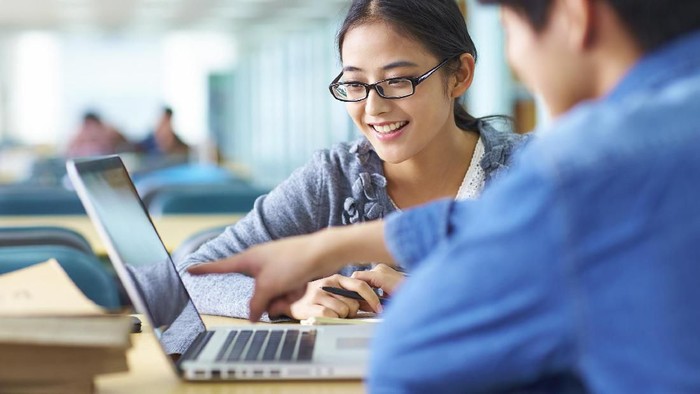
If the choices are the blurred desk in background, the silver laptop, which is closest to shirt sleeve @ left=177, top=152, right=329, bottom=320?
the silver laptop

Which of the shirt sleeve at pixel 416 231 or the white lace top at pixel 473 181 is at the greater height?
the shirt sleeve at pixel 416 231

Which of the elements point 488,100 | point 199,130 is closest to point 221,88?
point 199,130

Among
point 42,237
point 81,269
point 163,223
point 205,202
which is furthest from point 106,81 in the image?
point 81,269

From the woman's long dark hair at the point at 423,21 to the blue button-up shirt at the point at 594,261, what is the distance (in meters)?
1.24

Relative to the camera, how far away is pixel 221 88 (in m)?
23.2

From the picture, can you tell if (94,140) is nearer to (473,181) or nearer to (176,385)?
(473,181)

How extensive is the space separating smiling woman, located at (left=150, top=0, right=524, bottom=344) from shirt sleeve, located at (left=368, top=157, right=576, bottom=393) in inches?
40.2

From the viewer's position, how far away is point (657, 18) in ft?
2.82

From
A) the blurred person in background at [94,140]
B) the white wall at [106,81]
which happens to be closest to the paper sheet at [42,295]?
the blurred person in background at [94,140]

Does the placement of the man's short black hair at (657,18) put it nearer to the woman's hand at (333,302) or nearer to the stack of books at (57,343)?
the stack of books at (57,343)

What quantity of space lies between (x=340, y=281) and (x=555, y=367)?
957 millimetres

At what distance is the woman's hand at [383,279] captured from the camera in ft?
5.84

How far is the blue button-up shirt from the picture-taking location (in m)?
0.77

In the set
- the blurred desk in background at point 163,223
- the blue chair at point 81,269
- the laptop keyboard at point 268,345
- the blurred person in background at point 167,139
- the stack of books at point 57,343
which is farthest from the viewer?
the blurred person in background at point 167,139
